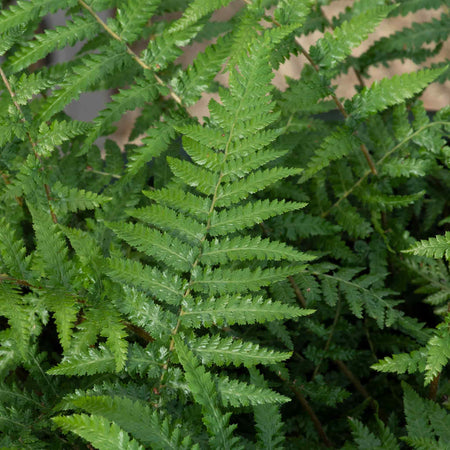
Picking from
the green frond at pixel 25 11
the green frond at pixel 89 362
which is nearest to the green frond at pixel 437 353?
the green frond at pixel 89 362

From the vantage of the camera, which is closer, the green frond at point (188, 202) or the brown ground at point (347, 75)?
the green frond at point (188, 202)

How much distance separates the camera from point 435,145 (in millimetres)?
940

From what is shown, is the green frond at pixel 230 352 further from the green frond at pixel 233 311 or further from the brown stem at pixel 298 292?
the brown stem at pixel 298 292

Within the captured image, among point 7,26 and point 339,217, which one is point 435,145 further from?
point 7,26

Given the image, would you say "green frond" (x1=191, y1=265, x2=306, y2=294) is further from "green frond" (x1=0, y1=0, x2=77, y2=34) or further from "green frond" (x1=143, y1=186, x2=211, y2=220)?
"green frond" (x1=0, y1=0, x2=77, y2=34)

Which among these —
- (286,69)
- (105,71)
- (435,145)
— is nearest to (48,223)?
(105,71)

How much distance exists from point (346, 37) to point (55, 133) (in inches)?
20.7

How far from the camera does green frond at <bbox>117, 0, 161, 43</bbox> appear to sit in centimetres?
85

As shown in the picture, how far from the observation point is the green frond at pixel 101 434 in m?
0.53

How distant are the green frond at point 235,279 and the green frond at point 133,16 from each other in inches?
18.2

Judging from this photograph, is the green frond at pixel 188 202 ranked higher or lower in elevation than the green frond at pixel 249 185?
lower

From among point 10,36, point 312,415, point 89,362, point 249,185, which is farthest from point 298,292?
point 10,36

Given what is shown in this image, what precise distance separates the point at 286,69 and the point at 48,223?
1.53 meters

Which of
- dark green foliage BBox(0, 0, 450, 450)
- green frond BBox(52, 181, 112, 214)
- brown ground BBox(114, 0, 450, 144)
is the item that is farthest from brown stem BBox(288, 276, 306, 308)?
brown ground BBox(114, 0, 450, 144)
